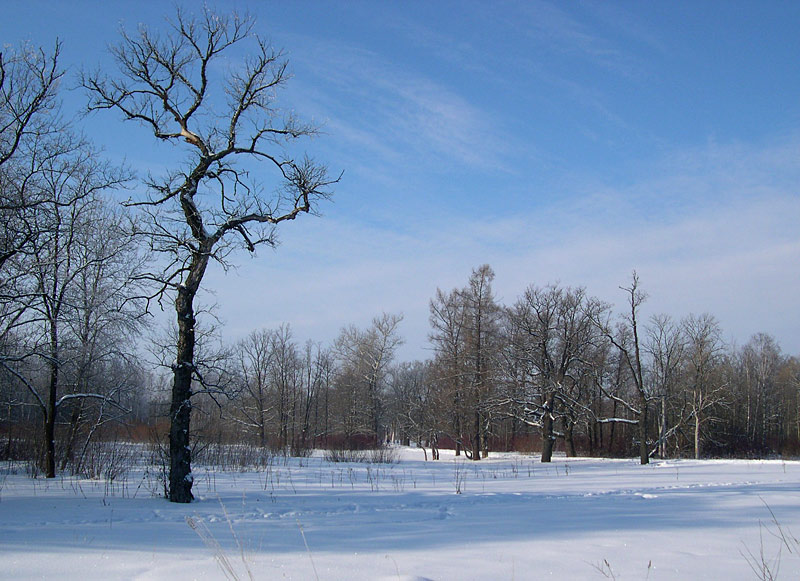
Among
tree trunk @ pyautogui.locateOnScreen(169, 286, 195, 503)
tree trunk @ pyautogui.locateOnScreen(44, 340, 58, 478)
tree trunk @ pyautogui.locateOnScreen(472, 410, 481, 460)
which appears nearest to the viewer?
tree trunk @ pyautogui.locateOnScreen(169, 286, 195, 503)

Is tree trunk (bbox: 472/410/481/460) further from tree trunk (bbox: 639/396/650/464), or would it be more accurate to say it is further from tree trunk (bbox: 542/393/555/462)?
tree trunk (bbox: 639/396/650/464)

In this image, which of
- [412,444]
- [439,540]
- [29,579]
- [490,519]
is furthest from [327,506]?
[412,444]

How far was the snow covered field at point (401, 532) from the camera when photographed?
561cm

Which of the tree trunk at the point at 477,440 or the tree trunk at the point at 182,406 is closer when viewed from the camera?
the tree trunk at the point at 182,406

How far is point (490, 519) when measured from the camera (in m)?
8.83

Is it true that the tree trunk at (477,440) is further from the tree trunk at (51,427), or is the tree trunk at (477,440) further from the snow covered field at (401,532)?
the tree trunk at (51,427)

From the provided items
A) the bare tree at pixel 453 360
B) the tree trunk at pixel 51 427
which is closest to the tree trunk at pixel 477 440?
the bare tree at pixel 453 360

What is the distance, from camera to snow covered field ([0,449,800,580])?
5605 mm

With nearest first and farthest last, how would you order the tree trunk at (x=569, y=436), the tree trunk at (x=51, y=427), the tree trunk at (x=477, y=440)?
the tree trunk at (x=51, y=427), the tree trunk at (x=569, y=436), the tree trunk at (x=477, y=440)

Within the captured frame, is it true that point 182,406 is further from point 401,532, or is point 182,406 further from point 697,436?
point 697,436

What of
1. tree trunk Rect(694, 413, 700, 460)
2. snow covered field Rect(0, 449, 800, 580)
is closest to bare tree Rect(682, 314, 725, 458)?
tree trunk Rect(694, 413, 700, 460)

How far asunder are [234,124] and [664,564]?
10.1m

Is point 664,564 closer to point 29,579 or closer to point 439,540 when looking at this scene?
point 439,540

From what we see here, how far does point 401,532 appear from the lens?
7.77 m
